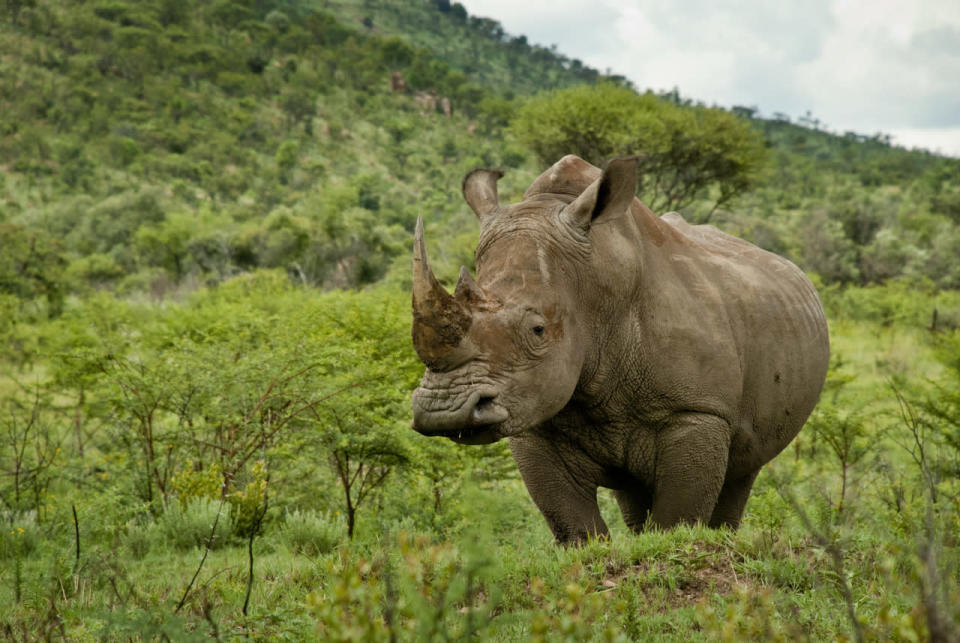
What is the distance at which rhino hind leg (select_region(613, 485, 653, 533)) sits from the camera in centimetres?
527

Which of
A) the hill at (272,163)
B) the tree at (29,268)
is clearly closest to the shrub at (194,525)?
the tree at (29,268)

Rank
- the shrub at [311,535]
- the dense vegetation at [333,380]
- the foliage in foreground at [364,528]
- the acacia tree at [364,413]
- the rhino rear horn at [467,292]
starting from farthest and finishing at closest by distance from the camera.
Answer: the acacia tree at [364,413], the shrub at [311,535], the rhino rear horn at [467,292], the dense vegetation at [333,380], the foliage in foreground at [364,528]

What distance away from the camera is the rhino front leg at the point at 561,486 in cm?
477

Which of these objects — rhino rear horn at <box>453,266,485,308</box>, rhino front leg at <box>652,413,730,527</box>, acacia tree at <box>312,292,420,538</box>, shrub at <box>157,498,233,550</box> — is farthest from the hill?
rhino rear horn at <box>453,266,485,308</box>

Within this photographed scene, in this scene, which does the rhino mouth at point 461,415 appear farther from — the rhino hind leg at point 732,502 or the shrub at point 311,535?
the shrub at point 311,535

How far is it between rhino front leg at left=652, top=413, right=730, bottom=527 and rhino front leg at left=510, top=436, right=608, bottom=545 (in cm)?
37

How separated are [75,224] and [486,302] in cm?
4571

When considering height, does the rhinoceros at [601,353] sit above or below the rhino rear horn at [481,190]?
below

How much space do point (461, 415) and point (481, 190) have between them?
1603 millimetres

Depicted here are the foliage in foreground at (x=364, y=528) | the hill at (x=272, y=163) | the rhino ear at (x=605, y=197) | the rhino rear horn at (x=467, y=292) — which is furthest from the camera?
the hill at (x=272, y=163)

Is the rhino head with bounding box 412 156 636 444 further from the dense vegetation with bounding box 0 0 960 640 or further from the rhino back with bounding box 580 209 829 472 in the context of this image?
the dense vegetation with bounding box 0 0 960 640

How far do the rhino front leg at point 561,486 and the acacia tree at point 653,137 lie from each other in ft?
69.3

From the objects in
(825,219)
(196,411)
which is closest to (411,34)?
(825,219)

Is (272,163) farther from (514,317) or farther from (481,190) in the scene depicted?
(514,317)
